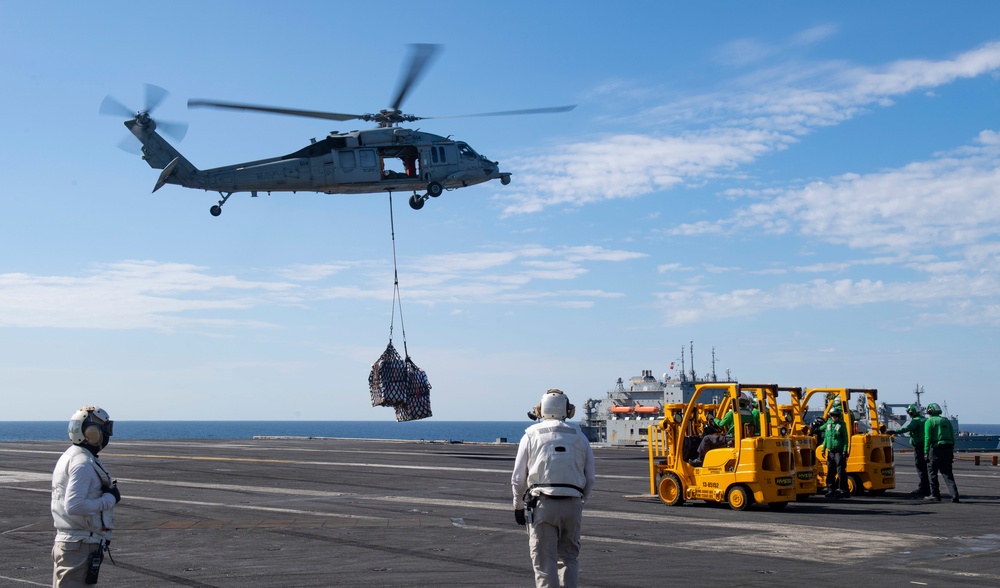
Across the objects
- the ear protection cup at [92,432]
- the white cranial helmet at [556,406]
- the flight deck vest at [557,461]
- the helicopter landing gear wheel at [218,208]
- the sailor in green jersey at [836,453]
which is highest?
the helicopter landing gear wheel at [218,208]

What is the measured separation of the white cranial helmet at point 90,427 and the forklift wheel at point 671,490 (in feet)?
41.9

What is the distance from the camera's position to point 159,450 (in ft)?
135

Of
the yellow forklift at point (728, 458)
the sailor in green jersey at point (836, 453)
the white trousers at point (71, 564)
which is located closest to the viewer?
the white trousers at point (71, 564)

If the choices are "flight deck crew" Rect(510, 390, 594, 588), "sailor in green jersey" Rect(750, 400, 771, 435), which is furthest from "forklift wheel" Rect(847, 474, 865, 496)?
"flight deck crew" Rect(510, 390, 594, 588)

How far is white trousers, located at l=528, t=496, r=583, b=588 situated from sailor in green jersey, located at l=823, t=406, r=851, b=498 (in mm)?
13514

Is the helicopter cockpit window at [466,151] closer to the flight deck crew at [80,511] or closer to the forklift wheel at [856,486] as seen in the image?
the forklift wheel at [856,486]

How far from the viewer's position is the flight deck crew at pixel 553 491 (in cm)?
774

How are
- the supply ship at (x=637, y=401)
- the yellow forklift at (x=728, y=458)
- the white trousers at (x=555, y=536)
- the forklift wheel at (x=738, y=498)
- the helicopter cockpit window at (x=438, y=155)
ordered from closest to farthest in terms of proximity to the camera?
the white trousers at (x=555, y=536)
the yellow forklift at (x=728, y=458)
the forklift wheel at (x=738, y=498)
the helicopter cockpit window at (x=438, y=155)
the supply ship at (x=637, y=401)

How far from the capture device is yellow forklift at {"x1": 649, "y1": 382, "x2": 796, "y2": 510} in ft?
55.6

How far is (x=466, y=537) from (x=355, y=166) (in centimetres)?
1865

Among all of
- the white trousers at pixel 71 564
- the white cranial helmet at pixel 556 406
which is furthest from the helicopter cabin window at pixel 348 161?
the white trousers at pixel 71 564

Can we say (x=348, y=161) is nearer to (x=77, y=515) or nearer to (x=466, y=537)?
(x=466, y=537)

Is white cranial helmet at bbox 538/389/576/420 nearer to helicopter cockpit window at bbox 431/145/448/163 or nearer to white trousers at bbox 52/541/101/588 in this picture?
white trousers at bbox 52/541/101/588

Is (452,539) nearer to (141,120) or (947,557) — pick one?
(947,557)
